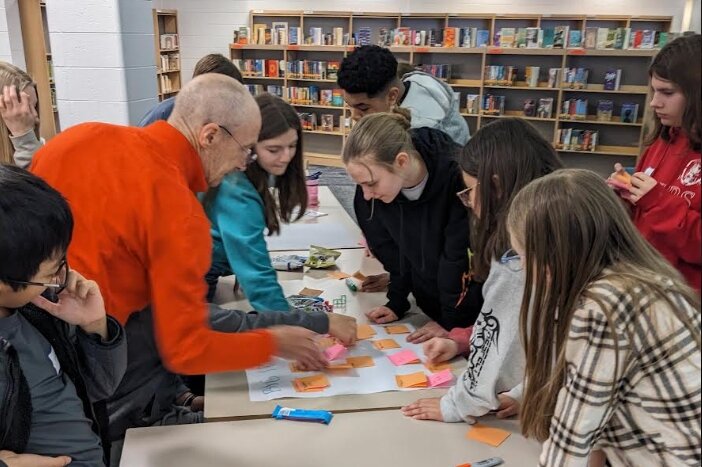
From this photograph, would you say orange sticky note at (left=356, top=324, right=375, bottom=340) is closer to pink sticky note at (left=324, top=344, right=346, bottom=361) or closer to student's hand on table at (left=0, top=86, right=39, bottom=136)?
pink sticky note at (left=324, top=344, right=346, bottom=361)

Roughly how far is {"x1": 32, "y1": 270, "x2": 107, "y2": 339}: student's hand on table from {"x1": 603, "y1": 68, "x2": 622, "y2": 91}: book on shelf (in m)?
7.72

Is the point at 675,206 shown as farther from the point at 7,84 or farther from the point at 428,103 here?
the point at 7,84

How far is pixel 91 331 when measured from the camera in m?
1.33

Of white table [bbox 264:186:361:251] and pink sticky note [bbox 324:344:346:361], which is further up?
pink sticky note [bbox 324:344:346:361]

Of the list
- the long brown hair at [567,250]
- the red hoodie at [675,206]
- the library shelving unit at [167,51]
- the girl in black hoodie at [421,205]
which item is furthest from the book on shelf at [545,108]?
the long brown hair at [567,250]

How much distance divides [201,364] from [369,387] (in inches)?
18.0

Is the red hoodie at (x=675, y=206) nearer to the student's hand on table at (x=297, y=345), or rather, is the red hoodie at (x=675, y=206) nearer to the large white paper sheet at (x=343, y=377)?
the large white paper sheet at (x=343, y=377)

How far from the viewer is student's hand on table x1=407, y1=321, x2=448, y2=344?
1.87 m

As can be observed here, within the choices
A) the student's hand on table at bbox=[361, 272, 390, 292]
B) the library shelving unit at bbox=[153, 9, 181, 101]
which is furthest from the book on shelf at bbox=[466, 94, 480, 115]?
the student's hand on table at bbox=[361, 272, 390, 292]

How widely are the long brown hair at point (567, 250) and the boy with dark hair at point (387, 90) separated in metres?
1.59

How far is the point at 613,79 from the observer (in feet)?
25.0

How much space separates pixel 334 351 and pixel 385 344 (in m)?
0.18

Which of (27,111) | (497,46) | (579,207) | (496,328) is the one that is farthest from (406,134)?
(497,46)

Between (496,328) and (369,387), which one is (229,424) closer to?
(369,387)
